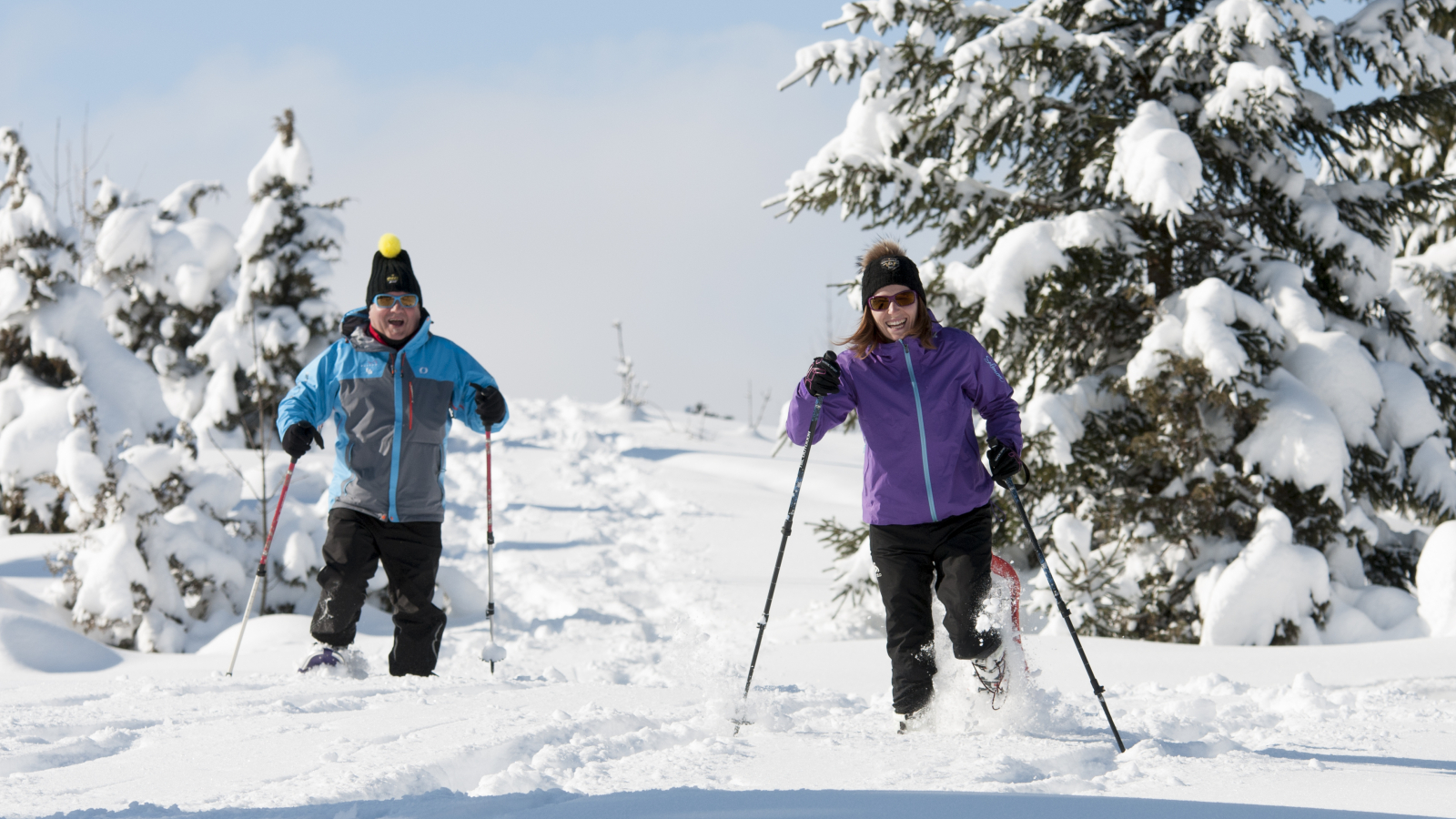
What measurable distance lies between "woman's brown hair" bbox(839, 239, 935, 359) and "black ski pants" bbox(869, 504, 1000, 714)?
0.67 metres

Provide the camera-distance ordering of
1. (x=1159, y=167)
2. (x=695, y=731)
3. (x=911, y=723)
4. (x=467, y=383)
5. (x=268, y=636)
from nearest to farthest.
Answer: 1. (x=695, y=731)
2. (x=911, y=723)
3. (x=467, y=383)
4. (x=1159, y=167)
5. (x=268, y=636)

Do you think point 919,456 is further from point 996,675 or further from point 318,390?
point 318,390

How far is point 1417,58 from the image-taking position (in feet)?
23.0

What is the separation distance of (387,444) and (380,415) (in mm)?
139

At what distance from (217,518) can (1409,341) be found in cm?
955

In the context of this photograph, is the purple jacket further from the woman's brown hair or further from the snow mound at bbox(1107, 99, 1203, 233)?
the snow mound at bbox(1107, 99, 1203, 233)

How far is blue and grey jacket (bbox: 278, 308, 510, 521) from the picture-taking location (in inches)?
183

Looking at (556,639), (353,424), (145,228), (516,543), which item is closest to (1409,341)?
(556,639)

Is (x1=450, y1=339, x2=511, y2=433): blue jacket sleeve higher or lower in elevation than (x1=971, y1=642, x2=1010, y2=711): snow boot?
higher

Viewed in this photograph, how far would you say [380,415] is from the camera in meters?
4.65

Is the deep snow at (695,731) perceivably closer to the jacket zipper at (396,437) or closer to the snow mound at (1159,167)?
the jacket zipper at (396,437)

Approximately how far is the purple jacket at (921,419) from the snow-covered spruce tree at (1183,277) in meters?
2.89

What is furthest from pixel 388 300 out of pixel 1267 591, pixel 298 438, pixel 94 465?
pixel 1267 591

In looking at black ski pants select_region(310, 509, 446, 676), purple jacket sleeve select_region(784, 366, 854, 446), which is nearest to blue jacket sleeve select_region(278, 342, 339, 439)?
black ski pants select_region(310, 509, 446, 676)
